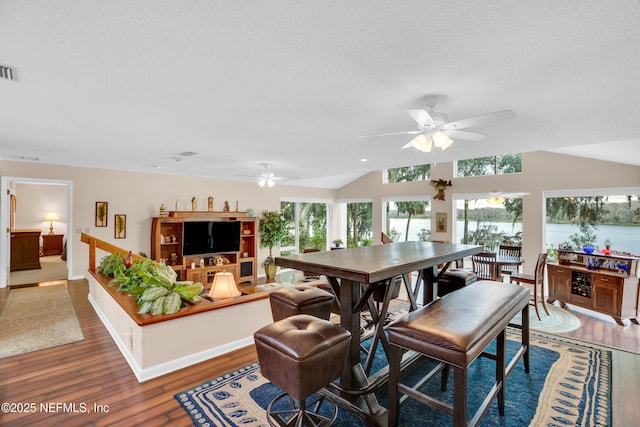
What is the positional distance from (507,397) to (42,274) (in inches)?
347

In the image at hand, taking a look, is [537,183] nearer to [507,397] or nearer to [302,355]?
[507,397]

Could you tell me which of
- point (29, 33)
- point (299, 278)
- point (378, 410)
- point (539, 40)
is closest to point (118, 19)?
point (29, 33)

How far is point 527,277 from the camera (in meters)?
Answer: 4.87

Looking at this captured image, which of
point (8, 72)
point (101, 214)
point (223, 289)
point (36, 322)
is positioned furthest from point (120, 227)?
point (8, 72)

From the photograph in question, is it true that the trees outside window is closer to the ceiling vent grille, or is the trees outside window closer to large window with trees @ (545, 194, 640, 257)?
large window with trees @ (545, 194, 640, 257)

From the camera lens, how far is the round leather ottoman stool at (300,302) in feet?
7.94

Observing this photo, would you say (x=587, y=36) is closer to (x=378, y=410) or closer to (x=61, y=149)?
(x=378, y=410)

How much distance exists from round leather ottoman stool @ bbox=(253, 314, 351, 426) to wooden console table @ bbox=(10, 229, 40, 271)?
28.2 feet

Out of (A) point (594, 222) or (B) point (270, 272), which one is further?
(B) point (270, 272)

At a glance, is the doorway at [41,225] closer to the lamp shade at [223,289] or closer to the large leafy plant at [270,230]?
the large leafy plant at [270,230]

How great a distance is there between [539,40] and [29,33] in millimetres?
2643

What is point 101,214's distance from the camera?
612cm

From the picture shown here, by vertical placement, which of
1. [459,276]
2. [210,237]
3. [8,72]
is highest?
[8,72]

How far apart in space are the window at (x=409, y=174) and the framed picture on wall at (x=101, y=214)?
273 inches
